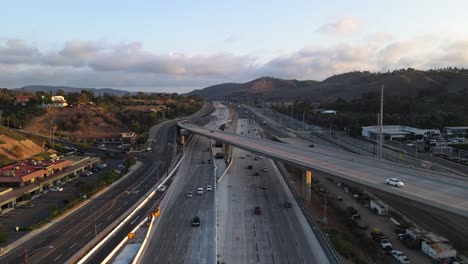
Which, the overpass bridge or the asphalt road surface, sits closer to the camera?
the overpass bridge

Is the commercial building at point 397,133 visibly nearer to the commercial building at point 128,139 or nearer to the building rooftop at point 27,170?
the commercial building at point 128,139

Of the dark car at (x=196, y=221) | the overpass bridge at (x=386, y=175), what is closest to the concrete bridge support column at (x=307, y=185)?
the overpass bridge at (x=386, y=175)

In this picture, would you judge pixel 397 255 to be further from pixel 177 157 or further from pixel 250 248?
pixel 177 157

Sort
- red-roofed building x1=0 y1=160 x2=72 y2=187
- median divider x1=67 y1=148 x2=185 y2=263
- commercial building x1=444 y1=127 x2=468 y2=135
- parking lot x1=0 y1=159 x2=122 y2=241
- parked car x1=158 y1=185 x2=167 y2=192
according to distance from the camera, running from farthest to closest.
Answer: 1. commercial building x1=444 y1=127 x2=468 y2=135
2. red-roofed building x1=0 y1=160 x2=72 y2=187
3. parked car x1=158 y1=185 x2=167 y2=192
4. parking lot x1=0 y1=159 x2=122 y2=241
5. median divider x1=67 y1=148 x2=185 y2=263

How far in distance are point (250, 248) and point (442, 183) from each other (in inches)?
474

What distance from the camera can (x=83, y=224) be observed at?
27312 millimetres

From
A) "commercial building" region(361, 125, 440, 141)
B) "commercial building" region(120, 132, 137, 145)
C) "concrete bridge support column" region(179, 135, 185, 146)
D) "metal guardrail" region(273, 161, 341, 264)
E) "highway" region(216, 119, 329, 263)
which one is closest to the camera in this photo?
"metal guardrail" region(273, 161, 341, 264)

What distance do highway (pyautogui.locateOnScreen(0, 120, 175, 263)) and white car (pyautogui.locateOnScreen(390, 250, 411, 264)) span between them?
1902 cm

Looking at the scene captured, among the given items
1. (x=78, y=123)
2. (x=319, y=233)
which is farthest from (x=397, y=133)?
(x=78, y=123)

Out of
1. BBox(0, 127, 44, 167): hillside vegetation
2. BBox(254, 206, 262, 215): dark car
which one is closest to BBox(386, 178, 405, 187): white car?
BBox(254, 206, 262, 215): dark car

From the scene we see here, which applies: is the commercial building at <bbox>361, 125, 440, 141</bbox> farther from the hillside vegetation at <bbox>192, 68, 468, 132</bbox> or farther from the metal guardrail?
the metal guardrail

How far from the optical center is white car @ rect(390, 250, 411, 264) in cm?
2265

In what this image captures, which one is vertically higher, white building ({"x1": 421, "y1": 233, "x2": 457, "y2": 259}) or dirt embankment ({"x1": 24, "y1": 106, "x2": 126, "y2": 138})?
dirt embankment ({"x1": 24, "y1": 106, "x2": 126, "y2": 138})

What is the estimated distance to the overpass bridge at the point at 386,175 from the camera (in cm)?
1916
